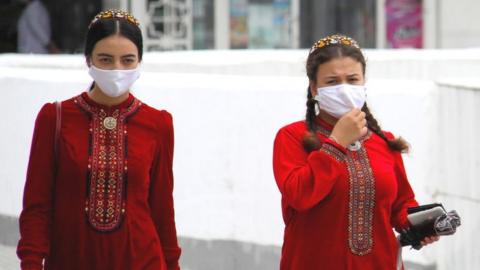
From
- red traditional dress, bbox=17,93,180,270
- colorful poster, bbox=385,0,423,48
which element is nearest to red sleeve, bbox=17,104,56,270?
red traditional dress, bbox=17,93,180,270

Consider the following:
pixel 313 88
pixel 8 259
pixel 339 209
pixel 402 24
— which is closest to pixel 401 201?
pixel 339 209

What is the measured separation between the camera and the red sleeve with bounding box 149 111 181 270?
184 inches

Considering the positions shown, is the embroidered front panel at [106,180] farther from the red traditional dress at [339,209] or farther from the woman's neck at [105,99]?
the red traditional dress at [339,209]

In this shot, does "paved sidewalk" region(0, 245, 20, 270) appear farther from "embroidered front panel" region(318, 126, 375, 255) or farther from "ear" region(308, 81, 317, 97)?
"embroidered front panel" region(318, 126, 375, 255)

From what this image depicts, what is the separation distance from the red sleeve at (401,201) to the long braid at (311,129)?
27cm

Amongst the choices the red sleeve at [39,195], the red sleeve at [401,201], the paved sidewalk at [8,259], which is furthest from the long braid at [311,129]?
the paved sidewalk at [8,259]

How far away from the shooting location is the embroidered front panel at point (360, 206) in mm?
4527

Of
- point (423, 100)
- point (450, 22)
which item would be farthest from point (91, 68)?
point (450, 22)

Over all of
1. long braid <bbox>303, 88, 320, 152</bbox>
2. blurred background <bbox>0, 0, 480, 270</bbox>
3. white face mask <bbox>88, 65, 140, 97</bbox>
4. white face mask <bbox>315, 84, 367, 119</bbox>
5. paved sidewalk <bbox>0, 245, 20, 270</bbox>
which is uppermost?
white face mask <bbox>88, 65, 140, 97</bbox>

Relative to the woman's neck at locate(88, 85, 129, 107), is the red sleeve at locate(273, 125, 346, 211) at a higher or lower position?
lower

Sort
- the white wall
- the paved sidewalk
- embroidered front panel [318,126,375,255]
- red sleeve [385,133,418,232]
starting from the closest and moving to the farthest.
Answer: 1. embroidered front panel [318,126,375,255]
2. red sleeve [385,133,418,232]
3. the white wall
4. the paved sidewalk

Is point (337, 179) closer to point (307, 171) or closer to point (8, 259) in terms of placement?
point (307, 171)

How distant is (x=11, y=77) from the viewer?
9.25 m

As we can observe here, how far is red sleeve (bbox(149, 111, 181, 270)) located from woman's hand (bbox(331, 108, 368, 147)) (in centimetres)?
56
